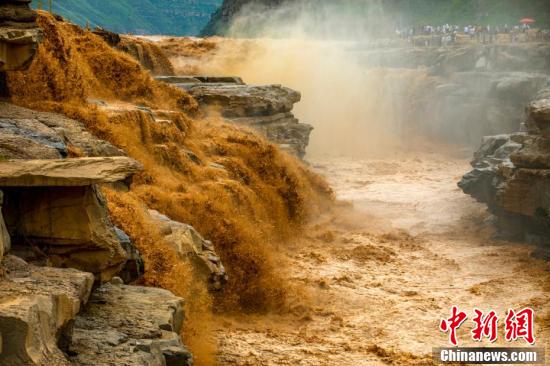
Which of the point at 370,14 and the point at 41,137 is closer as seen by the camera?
the point at 41,137

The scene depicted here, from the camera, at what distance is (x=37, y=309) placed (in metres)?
4.38

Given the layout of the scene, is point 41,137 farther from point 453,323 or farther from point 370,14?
point 370,14

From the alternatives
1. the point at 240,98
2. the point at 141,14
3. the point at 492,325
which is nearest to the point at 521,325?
the point at 492,325

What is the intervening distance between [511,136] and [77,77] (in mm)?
12663

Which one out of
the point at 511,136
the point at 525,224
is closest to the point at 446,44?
the point at 511,136

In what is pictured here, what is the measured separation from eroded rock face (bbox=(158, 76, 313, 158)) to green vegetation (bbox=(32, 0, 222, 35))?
25.2 meters

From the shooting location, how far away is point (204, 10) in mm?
72125

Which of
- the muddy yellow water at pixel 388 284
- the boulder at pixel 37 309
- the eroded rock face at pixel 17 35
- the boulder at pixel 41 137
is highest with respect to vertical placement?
the eroded rock face at pixel 17 35

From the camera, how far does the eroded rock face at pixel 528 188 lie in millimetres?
14406

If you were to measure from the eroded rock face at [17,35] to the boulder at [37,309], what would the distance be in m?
4.16

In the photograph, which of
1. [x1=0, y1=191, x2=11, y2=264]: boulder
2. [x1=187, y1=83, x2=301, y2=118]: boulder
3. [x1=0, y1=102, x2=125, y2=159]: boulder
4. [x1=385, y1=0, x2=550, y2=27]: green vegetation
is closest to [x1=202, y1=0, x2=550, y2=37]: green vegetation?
[x1=385, y1=0, x2=550, y2=27]: green vegetation

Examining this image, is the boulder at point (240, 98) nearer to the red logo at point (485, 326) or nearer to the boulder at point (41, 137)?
the boulder at point (41, 137)

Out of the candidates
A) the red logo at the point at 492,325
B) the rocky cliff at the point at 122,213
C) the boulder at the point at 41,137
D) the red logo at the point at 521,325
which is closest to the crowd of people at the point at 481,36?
the rocky cliff at the point at 122,213

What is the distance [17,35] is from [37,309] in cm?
533
